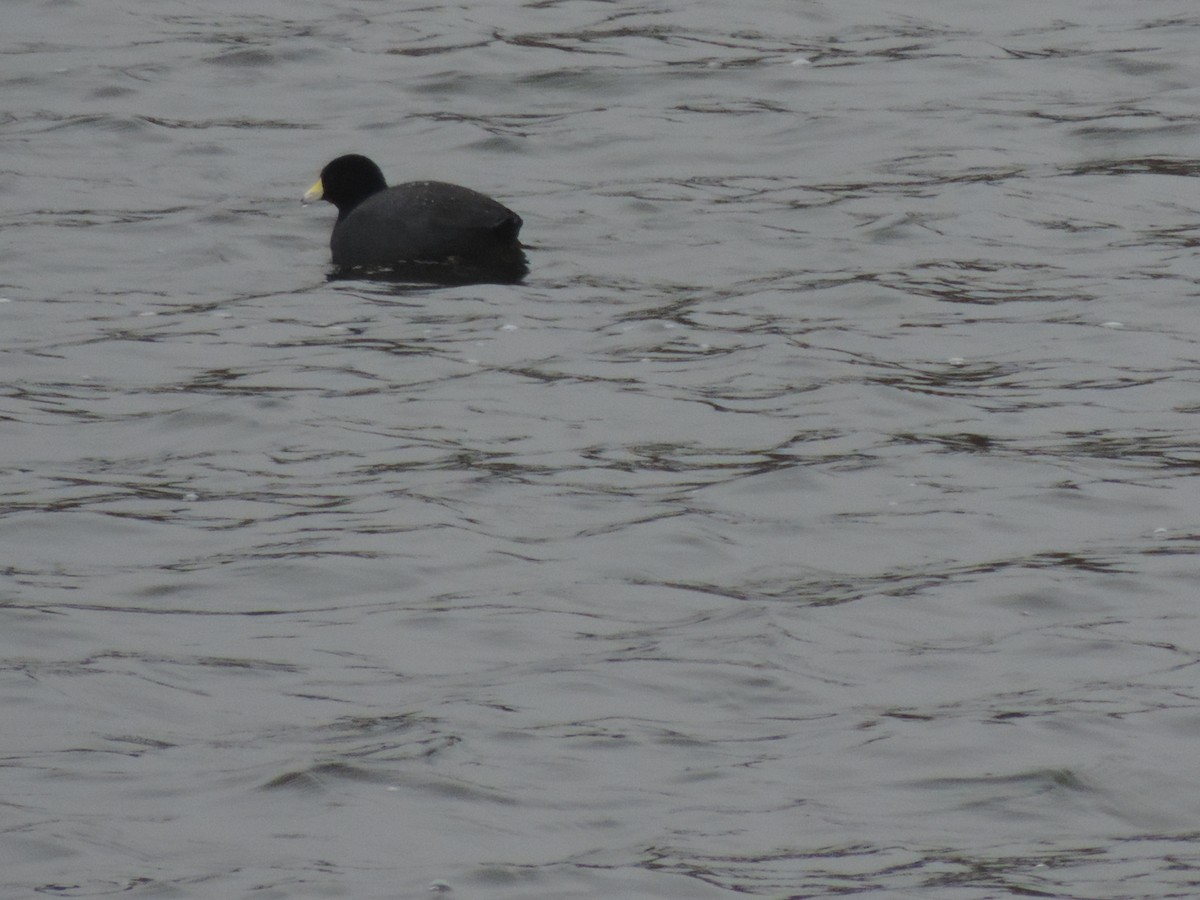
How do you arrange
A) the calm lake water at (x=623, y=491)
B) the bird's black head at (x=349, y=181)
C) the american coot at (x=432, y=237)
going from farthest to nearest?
the bird's black head at (x=349, y=181)
the american coot at (x=432, y=237)
the calm lake water at (x=623, y=491)

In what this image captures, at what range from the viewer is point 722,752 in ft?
20.9

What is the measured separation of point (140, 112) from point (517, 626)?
28.3 ft

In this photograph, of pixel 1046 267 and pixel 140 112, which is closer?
pixel 1046 267

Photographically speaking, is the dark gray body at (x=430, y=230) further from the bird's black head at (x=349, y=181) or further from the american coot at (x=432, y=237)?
the bird's black head at (x=349, y=181)

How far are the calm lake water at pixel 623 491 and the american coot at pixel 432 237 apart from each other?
0.24m

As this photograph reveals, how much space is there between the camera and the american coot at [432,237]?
11.6 metres

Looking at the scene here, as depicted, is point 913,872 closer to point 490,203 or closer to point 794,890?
point 794,890

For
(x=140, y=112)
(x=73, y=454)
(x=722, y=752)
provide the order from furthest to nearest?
1. (x=140, y=112)
2. (x=73, y=454)
3. (x=722, y=752)

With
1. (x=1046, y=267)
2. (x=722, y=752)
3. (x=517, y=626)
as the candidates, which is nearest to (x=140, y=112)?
(x=1046, y=267)

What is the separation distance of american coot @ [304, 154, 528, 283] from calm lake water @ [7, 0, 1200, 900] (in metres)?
0.24

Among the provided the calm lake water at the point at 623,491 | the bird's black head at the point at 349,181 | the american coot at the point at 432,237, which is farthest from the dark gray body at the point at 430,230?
the bird's black head at the point at 349,181

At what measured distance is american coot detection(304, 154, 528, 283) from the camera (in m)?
11.6

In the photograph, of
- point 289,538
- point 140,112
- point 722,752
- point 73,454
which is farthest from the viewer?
point 140,112

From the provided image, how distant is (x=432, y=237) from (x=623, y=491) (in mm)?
3476
